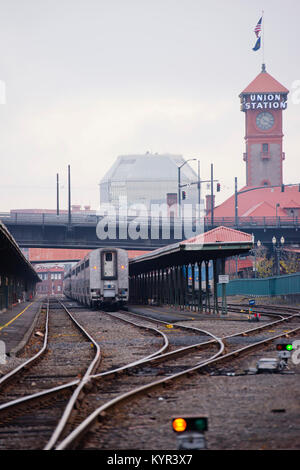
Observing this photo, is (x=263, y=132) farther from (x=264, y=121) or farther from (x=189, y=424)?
(x=189, y=424)

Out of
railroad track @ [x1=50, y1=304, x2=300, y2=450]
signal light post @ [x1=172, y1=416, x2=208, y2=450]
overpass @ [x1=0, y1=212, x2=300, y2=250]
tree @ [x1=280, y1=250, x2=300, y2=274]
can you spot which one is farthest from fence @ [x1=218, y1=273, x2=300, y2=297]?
signal light post @ [x1=172, y1=416, x2=208, y2=450]

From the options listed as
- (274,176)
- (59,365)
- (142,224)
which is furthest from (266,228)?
(59,365)

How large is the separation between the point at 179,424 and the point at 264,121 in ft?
461

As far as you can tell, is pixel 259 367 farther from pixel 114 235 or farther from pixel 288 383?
pixel 114 235

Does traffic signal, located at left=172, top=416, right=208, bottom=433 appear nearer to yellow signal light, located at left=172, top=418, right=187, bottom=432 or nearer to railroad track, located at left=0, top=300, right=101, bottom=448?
yellow signal light, located at left=172, top=418, right=187, bottom=432

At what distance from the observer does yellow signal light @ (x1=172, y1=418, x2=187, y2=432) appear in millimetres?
5957

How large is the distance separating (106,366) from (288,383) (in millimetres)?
4359

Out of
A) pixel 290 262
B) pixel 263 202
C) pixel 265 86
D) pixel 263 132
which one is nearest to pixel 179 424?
pixel 290 262

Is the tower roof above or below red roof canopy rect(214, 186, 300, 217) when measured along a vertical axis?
above

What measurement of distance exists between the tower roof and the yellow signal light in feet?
462

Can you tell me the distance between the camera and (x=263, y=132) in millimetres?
142125

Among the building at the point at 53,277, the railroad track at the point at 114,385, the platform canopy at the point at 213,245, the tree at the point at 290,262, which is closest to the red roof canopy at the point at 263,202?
the tree at the point at 290,262
